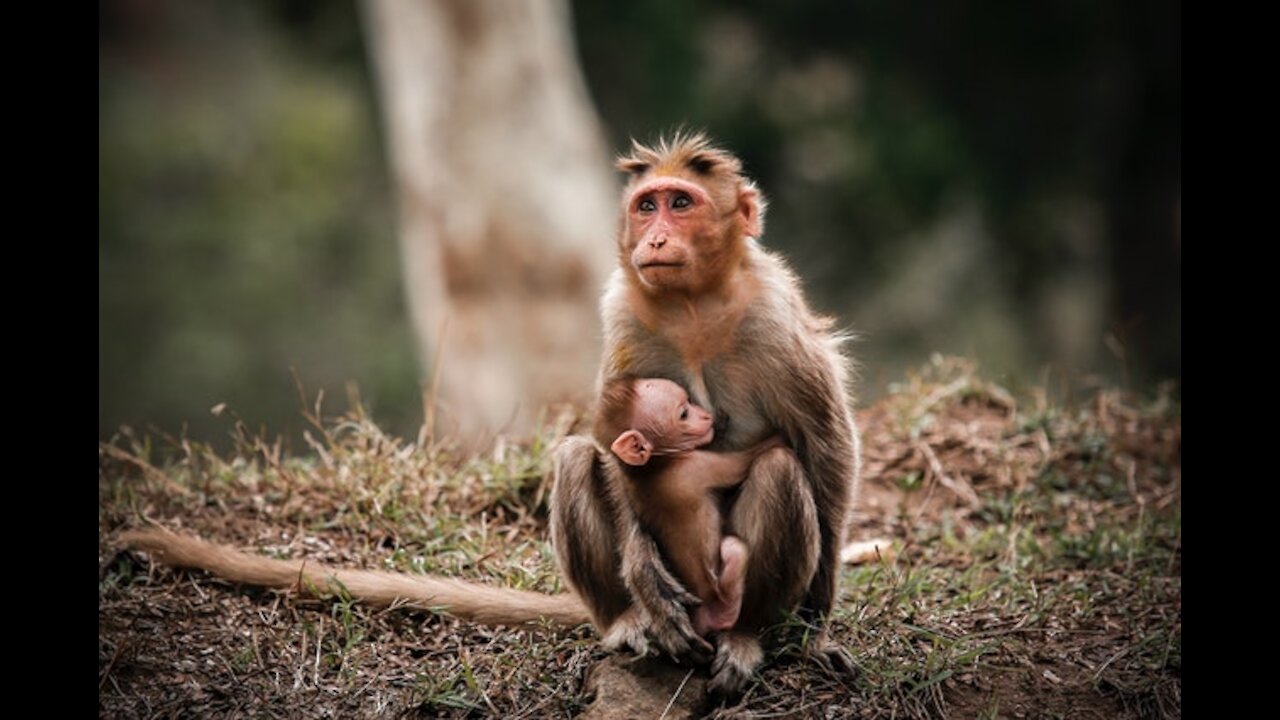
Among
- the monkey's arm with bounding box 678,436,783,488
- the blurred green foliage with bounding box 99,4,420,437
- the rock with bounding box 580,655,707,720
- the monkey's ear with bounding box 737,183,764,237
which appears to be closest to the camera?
the rock with bounding box 580,655,707,720

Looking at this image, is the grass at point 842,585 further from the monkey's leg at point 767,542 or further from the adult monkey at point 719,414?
the adult monkey at point 719,414

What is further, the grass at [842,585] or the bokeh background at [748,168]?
the bokeh background at [748,168]

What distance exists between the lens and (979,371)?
7.81 metres

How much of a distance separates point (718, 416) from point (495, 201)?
30.0ft

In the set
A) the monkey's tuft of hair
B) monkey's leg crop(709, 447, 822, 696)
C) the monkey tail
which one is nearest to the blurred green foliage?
the monkey tail

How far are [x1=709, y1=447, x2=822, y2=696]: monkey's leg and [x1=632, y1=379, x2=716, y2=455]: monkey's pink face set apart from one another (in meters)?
0.22

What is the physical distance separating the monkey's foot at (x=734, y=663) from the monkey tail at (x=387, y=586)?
649 mm

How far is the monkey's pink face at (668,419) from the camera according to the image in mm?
4543

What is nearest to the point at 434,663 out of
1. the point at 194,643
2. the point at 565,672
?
the point at 565,672

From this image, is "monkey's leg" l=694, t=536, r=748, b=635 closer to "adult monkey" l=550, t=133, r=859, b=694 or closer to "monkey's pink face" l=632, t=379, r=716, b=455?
"adult monkey" l=550, t=133, r=859, b=694

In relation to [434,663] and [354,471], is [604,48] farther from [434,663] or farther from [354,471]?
[434,663]

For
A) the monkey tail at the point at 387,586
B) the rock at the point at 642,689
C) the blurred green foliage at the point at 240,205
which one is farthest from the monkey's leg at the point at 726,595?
the blurred green foliage at the point at 240,205

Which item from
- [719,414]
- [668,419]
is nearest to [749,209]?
[719,414]

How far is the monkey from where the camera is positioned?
457 centimetres
